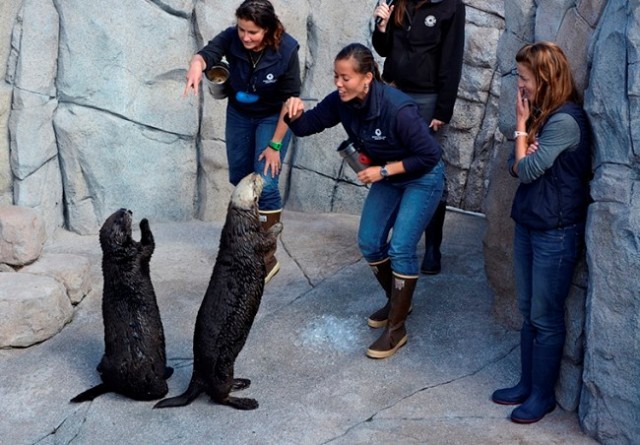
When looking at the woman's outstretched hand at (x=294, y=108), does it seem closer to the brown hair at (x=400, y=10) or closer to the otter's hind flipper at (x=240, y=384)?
the brown hair at (x=400, y=10)

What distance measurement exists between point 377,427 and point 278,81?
7.03ft

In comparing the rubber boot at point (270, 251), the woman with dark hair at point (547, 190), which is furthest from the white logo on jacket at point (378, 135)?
the rubber boot at point (270, 251)

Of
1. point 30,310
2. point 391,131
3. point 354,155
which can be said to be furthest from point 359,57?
point 30,310

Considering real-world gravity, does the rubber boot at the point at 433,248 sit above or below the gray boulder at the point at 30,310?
above

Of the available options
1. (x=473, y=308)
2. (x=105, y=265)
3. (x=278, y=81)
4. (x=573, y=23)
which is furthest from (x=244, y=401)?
(x=573, y=23)

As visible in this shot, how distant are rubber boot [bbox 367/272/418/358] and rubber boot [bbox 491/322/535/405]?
0.62m

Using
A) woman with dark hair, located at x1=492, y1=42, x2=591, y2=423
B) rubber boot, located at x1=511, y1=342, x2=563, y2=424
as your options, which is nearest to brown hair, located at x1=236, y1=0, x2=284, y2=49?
woman with dark hair, located at x1=492, y1=42, x2=591, y2=423

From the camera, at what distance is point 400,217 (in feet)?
16.6

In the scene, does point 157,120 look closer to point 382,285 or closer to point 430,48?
point 430,48

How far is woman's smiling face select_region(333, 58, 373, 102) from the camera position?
481 centimetres

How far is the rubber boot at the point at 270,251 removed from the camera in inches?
239

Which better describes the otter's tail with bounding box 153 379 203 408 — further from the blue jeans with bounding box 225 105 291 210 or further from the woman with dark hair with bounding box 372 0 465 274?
the woman with dark hair with bounding box 372 0 465 274

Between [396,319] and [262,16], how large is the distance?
1791 millimetres

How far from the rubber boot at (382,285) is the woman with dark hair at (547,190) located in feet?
2.77
